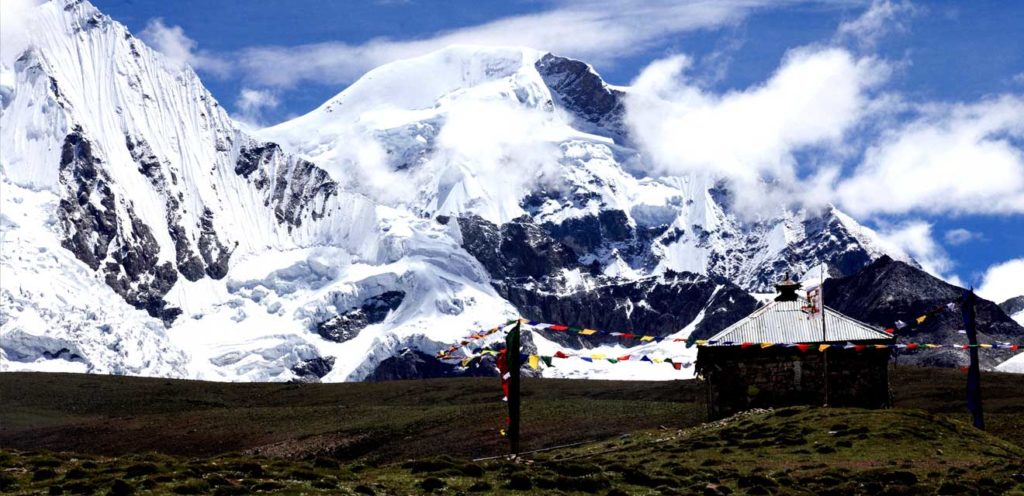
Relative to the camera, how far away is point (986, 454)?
5009cm

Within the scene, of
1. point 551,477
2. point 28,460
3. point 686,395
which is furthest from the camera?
point 686,395

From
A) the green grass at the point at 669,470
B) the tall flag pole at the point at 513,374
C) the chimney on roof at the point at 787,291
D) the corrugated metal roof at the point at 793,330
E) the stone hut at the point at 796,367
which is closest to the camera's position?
the green grass at the point at 669,470

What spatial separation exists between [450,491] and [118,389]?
125 meters

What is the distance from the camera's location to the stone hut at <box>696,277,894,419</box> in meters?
65.8

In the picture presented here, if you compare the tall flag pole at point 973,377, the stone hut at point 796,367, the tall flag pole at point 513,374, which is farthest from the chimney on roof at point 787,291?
the tall flag pole at point 513,374

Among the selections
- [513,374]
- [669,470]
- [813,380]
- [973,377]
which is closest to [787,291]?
[813,380]

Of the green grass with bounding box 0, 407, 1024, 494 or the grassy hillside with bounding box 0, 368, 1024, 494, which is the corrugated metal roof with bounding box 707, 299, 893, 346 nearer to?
the grassy hillside with bounding box 0, 368, 1024, 494

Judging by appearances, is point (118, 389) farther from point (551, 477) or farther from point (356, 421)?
point (551, 477)

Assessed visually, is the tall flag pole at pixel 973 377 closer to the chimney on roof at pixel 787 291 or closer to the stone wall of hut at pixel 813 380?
the stone wall of hut at pixel 813 380

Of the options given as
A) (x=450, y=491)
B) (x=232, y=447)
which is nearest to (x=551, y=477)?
(x=450, y=491)

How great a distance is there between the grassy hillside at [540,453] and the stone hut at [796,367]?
295 centimetres

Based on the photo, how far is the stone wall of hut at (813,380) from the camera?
216 feet

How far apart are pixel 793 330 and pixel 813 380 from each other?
311 cm

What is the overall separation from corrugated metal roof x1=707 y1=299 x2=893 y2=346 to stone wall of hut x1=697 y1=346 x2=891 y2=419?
1.06 meters
